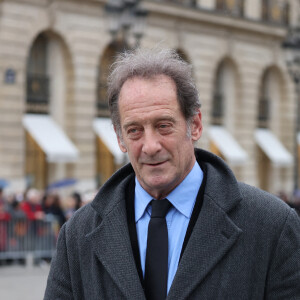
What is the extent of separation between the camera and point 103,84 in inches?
1028

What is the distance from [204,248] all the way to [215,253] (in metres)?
0.04

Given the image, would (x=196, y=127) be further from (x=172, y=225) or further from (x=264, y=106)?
(x=264, y=106)

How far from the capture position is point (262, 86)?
38.1 meters

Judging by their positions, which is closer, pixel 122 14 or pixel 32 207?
pixel 32 207

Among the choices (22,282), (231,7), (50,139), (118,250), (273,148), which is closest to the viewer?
(118,250)

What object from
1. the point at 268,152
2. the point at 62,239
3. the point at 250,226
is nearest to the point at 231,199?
the point at 250,226

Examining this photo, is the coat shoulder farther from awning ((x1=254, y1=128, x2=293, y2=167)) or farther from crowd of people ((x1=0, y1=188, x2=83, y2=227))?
awning ((x1=254, y1=128, x2=293, y2=167))

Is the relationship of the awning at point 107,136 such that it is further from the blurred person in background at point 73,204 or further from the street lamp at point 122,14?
the blurred person in background at point 73,204

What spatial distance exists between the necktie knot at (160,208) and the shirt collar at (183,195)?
0.9 inches

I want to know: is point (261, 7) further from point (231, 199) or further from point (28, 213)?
point (231, 199)

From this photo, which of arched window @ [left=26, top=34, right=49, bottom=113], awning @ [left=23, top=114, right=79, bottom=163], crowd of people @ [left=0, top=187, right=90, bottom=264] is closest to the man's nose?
crowd of people @ [left=0, top=187, right=90, bottom=264]

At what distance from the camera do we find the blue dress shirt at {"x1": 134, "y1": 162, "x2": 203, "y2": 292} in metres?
3.19

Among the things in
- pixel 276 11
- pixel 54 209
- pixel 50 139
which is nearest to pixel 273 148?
pixel 276 11

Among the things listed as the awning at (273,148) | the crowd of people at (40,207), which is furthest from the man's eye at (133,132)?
the awning at (273,148)
